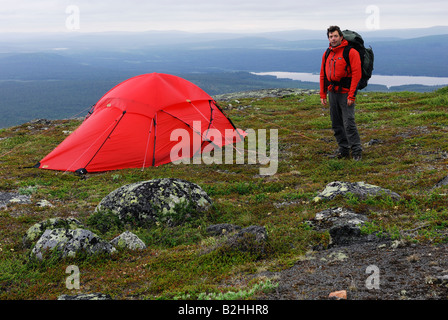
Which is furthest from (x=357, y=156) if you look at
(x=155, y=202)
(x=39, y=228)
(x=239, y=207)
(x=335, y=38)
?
(x=39, y=228)

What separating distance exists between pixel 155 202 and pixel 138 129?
22.8ft

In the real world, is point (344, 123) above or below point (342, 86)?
below

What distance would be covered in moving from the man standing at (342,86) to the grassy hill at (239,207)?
0.88m

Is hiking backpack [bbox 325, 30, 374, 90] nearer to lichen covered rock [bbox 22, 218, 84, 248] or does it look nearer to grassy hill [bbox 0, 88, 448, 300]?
grassy hill [bbox 0, 88, 448, 300]

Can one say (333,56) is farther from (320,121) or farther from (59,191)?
(59,191)

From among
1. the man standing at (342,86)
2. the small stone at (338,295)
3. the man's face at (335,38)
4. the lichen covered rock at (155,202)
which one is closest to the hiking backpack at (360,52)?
the man standing at (342,86)

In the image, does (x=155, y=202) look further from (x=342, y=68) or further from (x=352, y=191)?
(x=342, y=68)

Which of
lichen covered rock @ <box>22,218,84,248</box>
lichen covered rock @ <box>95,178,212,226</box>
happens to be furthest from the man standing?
lichen covered rock @ <box>22,218,84,248</box>

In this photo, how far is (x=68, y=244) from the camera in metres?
7.54

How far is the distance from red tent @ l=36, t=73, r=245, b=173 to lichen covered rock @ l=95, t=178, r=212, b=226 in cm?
542

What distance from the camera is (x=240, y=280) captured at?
6129 mm

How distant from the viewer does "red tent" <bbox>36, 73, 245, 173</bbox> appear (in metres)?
15.5
